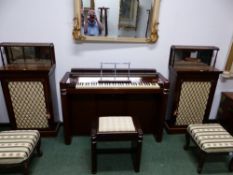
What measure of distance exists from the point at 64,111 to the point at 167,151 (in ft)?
4.42

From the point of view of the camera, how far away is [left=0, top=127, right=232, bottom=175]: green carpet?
2.03 meters

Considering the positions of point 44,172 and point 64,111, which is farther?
point 64,111

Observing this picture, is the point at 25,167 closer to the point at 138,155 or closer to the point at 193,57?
the point at 138,155

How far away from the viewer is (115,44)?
7.87ft

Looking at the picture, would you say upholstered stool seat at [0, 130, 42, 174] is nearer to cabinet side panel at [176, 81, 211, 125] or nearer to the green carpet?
the green carpet

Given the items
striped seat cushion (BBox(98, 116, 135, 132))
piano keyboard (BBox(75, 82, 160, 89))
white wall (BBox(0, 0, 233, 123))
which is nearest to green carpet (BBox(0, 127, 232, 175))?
striped seat cushion (BBox(98, 116, 135, 132))

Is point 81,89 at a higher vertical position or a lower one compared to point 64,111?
higher

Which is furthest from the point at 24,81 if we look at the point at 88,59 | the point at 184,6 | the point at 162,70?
the point at 184,6

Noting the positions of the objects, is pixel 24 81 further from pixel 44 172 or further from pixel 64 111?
pixel 44 172

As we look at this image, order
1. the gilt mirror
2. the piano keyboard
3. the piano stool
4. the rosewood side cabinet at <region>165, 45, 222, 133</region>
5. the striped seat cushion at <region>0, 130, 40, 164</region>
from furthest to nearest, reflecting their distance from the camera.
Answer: the rosewood side cabinet at <region>165, 45, 222, 133</region> → the gilt mirror → the piano keyboard → the piano stool → the striped seat cushion at <region>0, 130, 40, 164</region>

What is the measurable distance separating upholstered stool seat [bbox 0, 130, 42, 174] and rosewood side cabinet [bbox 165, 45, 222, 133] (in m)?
1.75

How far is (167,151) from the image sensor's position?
2.34 m

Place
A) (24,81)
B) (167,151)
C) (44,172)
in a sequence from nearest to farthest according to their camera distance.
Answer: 1. (44,172)
2. (24,81)
3. (167,151)

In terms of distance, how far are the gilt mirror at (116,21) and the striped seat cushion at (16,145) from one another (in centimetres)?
123
